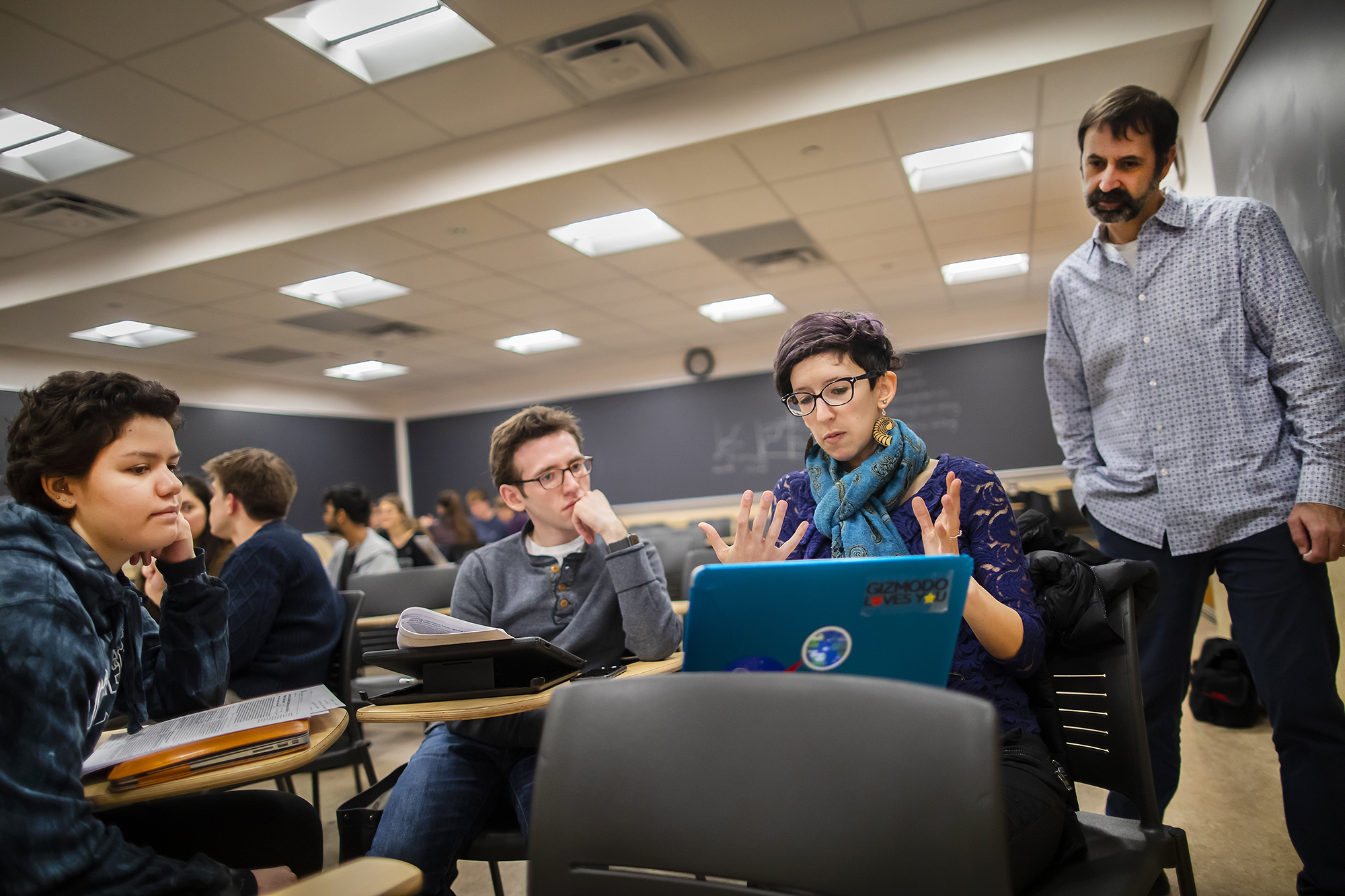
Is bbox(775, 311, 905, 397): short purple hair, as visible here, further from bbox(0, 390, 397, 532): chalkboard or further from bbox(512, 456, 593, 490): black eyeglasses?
bbox(0, 390, 397, 532): chalkboard

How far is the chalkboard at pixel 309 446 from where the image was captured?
761 cm

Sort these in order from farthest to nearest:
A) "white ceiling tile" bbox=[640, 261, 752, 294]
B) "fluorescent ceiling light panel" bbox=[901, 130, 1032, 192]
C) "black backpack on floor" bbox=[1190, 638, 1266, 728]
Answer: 1. "white ceiling tile" bbox=[640, 261, 752, 294]
2. "fluorescent ceiling light panel" bbox=[901, 130, 1032, 192]
3. "black backpack on floor" bbox=[1190, 638, 1266, 728]

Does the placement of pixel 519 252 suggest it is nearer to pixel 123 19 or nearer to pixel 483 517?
pixel 123 19

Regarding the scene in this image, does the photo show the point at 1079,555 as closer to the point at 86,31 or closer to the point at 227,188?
the point at 86,31

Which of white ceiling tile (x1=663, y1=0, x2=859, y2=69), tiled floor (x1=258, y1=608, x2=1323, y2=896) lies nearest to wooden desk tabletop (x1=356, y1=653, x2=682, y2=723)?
tiled floor (x1=258, y1=608, x2=1323, y2=896)

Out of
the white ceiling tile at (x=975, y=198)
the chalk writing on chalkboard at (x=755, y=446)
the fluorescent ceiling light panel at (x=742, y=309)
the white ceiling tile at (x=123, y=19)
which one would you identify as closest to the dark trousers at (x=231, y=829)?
the white ceiling tile at (x=123, y=19)

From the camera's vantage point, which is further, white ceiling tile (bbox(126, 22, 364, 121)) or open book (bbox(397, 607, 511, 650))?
white ceiling tile (bbox(126, 22, 364, 121))

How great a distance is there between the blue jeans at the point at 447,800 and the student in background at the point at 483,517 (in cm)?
606

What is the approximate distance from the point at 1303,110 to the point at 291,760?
8.61ft

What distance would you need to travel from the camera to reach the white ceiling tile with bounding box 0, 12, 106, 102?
282 centimetres

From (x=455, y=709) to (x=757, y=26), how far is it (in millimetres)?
3010

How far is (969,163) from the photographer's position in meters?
4.48

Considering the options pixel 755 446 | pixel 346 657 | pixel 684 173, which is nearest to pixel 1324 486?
pixel 346 657

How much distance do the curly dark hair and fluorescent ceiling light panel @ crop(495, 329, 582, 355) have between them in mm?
6239
